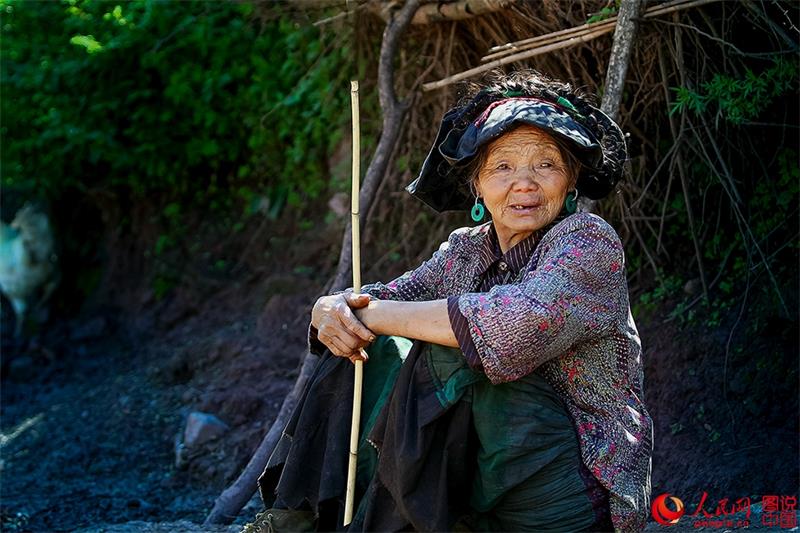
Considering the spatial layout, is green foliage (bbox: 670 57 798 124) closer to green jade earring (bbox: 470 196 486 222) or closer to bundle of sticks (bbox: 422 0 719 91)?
bundle of sticks (bbox: 422 0 719 91)

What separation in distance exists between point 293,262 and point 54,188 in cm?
207

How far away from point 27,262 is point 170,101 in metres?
2.10

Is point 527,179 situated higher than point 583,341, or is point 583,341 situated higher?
point 527,179

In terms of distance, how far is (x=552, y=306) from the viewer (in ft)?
7.90

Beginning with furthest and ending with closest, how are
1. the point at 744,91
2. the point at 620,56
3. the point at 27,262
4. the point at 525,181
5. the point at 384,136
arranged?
1. the point at 27,262
2. the point at 384,136
3. the point at 744,91
4. the point at 620,56
5. the point at 525,181

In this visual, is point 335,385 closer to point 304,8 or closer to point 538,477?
point 538,477

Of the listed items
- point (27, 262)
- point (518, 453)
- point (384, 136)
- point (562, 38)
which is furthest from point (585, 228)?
point (27, 262)

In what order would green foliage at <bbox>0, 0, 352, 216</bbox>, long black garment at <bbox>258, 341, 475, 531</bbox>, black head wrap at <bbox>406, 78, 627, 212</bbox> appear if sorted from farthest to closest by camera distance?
green foliage at <bbox>0, 0, 352, 216</bbox> → black head wrap at <bbox>406, 78, 627, 212</bbox> → long black garment at <bbox>258, 341, 475, 531</bbox>

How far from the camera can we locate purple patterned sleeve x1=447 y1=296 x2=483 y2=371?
94.5 inches

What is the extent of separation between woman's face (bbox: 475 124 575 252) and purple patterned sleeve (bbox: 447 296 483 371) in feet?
1.14

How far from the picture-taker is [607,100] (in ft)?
11.5

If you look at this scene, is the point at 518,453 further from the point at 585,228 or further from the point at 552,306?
the point at 585,228

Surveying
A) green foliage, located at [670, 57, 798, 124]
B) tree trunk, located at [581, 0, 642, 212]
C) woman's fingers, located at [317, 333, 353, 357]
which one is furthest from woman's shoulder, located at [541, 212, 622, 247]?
green foliage, located at [670, 57, 798, 124]

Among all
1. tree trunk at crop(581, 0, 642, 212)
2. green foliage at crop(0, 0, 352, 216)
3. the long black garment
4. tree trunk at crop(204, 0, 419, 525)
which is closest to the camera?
the long black garment
